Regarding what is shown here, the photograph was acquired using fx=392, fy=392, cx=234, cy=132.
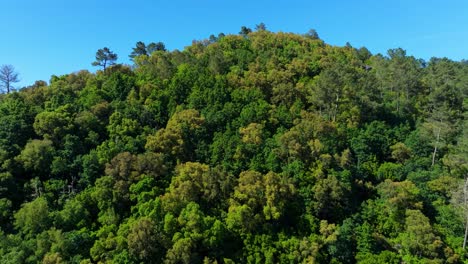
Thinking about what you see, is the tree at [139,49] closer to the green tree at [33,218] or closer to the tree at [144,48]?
the tree at [144,48]

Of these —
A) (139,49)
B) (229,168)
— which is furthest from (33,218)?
(139,49)

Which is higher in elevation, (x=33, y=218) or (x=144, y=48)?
(x=144, y=48)

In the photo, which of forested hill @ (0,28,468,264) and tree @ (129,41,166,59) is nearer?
forested hill @ (0,28,468,264)

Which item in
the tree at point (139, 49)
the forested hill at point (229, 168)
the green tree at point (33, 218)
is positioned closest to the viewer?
the forested hill at point (229, 168)

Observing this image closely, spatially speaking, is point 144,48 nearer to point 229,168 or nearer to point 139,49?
point 139,49

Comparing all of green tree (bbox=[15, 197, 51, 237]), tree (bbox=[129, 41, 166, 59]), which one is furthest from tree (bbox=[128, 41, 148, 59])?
green tree (bbox=[15, 197, 51, 237])

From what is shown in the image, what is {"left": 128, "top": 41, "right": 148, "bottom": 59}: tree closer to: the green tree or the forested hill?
the forested hill

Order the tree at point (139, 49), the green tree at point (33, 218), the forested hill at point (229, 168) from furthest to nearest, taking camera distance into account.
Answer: the tree at point (139, 49)
the green tree at point (33, 218)
the forested hill at point (229, 168)

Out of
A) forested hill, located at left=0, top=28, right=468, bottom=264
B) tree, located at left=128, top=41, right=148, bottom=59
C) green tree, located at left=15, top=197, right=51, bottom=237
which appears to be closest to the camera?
forested hill, located at left=0, top=28, right=468, bottom=264

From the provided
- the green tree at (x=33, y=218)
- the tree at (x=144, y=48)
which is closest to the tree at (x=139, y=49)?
the tree at (x=144, y=48)

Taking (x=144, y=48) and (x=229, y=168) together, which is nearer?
(x=229, y=168)
